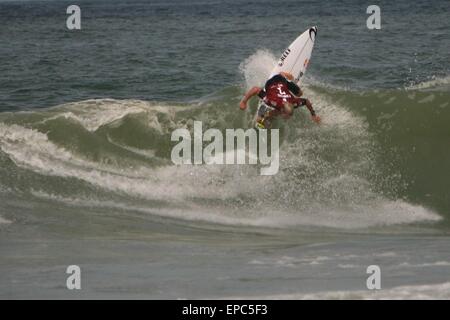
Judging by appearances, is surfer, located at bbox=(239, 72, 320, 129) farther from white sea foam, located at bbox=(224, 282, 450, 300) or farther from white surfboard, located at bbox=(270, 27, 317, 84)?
white sea foam, located at bbox=(224, 282, 450, 300)

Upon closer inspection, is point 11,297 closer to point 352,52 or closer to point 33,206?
point 33,206

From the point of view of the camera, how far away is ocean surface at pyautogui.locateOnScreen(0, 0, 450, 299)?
24.5 ft

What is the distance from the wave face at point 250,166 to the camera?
11.5 metres

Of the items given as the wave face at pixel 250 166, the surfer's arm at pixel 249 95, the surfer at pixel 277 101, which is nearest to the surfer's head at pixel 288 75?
the wave face at pixel 250 166

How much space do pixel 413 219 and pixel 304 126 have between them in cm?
308

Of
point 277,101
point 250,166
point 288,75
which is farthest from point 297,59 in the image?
point 250,166

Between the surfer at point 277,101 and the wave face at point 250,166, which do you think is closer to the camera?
the wave face at point 250,166

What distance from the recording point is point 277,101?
1336 cm

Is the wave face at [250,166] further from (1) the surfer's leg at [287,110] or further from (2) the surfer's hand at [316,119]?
(1) the surfer's leg at [287,110]

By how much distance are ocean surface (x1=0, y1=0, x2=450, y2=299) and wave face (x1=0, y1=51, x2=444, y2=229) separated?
3 cm

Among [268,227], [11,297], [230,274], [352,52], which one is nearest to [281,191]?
[268,227]

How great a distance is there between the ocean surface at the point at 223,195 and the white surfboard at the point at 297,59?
1.03ft

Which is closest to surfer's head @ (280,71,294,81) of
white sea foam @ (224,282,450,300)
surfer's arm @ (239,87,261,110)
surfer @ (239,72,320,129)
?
surfer @ (239,72,320,129)

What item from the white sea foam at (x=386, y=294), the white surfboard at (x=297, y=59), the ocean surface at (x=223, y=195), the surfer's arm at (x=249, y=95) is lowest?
the white sea foam at (x=386, y=294)
